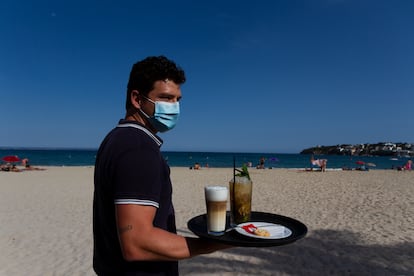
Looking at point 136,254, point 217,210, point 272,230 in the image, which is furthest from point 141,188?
point 272,230

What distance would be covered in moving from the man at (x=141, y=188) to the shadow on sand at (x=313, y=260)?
11.3 feet

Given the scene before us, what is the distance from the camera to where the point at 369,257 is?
5.11 meters

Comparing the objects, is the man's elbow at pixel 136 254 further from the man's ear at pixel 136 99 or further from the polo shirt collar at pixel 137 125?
the man's ear at pixel 136 99

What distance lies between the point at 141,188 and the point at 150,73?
589mm

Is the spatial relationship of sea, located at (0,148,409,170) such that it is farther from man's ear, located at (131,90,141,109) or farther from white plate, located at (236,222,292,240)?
man's ear, located at (131,90,141,109)

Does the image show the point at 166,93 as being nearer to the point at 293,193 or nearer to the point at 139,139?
the point at 139,139

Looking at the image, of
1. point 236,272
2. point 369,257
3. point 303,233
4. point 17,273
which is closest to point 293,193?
point 369,257

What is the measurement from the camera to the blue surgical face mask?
1.54 meters

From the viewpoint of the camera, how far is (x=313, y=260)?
498 cm

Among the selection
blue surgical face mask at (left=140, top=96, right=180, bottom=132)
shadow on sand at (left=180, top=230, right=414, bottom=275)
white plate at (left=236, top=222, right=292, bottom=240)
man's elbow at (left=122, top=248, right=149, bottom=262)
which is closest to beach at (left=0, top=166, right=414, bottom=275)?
shadow on sand at (left=180, top=230, right=414, bottom=275)

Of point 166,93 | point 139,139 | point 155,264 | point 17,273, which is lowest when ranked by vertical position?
point 17,273

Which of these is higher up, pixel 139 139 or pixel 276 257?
pixel 139 139

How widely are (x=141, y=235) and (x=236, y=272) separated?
379 centimetres

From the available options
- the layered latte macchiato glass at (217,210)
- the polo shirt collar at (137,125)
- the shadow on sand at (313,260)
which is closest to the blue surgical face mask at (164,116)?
the polo shirt collar at (137,125)
